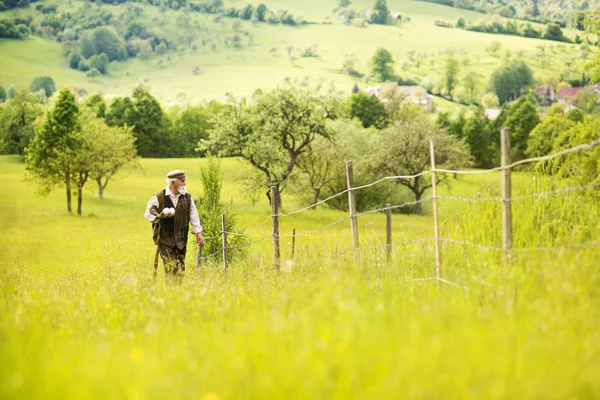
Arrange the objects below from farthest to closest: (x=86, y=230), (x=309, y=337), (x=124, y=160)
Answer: (x=124, y=160) → (x=86, y=230) → (x=309, y=337)

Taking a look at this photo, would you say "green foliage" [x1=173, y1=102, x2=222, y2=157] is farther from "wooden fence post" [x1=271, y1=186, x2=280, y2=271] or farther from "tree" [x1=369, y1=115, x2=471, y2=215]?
"wooden fence post" [x1=271, y1=186, x2=280, y2=271]

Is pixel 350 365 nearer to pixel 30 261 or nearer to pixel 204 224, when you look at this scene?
pixel 204 224

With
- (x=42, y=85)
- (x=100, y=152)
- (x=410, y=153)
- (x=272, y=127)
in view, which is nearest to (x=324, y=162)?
(x=410, y=153)

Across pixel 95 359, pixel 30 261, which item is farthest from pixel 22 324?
pixel 30 261

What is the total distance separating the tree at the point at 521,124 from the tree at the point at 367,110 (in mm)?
19556

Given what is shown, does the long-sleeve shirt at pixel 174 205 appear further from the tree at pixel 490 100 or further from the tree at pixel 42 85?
the tree at pixel 42 85

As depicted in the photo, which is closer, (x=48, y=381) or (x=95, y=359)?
(x=48, y=381)

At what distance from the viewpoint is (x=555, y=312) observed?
498 cm

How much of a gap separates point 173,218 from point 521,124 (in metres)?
90.2

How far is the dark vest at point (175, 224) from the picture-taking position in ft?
39.2

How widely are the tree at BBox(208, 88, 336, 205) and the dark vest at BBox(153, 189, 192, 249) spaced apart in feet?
99.1

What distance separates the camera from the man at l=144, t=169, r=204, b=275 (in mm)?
11812

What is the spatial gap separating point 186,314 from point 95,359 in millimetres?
2572

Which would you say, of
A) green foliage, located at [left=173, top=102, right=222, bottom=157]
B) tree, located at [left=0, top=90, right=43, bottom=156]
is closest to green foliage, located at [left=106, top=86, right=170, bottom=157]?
green foliage, located at [left=173, top=102, right=222, bottom=157]
